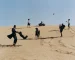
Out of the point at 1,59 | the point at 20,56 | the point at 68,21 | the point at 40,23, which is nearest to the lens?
the point at 1,59

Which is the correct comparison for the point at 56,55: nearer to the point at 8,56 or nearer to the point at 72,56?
the point at 72,56

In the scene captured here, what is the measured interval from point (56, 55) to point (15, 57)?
272cm

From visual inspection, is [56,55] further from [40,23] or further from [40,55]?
[40,23]

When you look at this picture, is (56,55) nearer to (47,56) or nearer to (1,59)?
(47,56)

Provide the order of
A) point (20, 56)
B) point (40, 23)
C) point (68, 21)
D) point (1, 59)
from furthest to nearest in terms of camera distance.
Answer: point (40, 23) < point (68, 21) < point (20, 56) < point (1, 59)

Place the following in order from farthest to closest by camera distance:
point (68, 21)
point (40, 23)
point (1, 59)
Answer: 1. point (40, 23)
2. point (68, 21)
3. point (1, 59)

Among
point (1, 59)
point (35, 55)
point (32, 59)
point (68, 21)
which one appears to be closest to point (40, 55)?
point (35, 55)

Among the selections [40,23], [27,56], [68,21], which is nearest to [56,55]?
[27,56]

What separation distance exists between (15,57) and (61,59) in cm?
266

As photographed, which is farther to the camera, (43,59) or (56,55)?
(56,55)

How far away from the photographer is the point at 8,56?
17094 mm

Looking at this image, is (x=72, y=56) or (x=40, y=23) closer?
Answer: (x=72, y=56)

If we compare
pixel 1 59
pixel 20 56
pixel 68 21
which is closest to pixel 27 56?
pixel 20 56

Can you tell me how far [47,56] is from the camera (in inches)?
680
